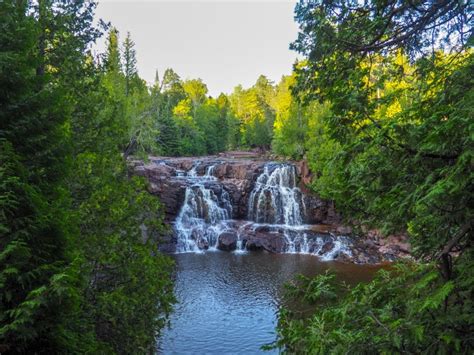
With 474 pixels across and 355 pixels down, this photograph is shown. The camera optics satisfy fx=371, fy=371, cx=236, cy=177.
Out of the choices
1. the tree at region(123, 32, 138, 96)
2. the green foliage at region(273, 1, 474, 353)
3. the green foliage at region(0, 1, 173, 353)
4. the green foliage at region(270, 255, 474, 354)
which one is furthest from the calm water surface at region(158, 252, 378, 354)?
the tree at region(123, 32, 138, 96)

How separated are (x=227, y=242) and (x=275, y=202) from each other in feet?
19.7

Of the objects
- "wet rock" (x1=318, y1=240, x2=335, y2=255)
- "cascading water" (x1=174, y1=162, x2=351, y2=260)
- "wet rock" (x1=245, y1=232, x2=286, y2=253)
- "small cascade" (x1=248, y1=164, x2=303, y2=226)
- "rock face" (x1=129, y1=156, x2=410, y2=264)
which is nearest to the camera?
"wet rock" (x1=318, y1=240, x2=335, y2=255)

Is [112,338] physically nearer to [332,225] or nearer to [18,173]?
[18,173]

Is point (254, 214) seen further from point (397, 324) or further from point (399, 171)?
point (397, 324)

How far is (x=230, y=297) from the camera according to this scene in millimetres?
16344

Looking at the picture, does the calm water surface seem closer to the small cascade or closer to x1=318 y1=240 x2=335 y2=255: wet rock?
x1=318 y1=240 x2=335 y2=255: wet rock

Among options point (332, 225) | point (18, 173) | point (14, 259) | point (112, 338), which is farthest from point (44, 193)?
point (332, 225)

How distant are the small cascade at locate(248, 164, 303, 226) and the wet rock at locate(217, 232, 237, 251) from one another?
13.4 ft

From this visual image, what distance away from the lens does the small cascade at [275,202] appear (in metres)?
28.3

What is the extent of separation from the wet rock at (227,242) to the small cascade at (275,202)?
4087 millimetres

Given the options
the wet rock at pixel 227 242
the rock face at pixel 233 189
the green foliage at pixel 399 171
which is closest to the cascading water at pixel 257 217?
the wet rock at pixel 227 242

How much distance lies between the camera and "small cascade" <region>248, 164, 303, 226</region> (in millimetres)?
28266

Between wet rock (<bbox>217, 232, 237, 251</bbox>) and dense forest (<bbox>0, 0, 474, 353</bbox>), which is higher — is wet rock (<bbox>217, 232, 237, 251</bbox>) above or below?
below

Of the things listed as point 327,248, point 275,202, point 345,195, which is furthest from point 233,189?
point 345,195
